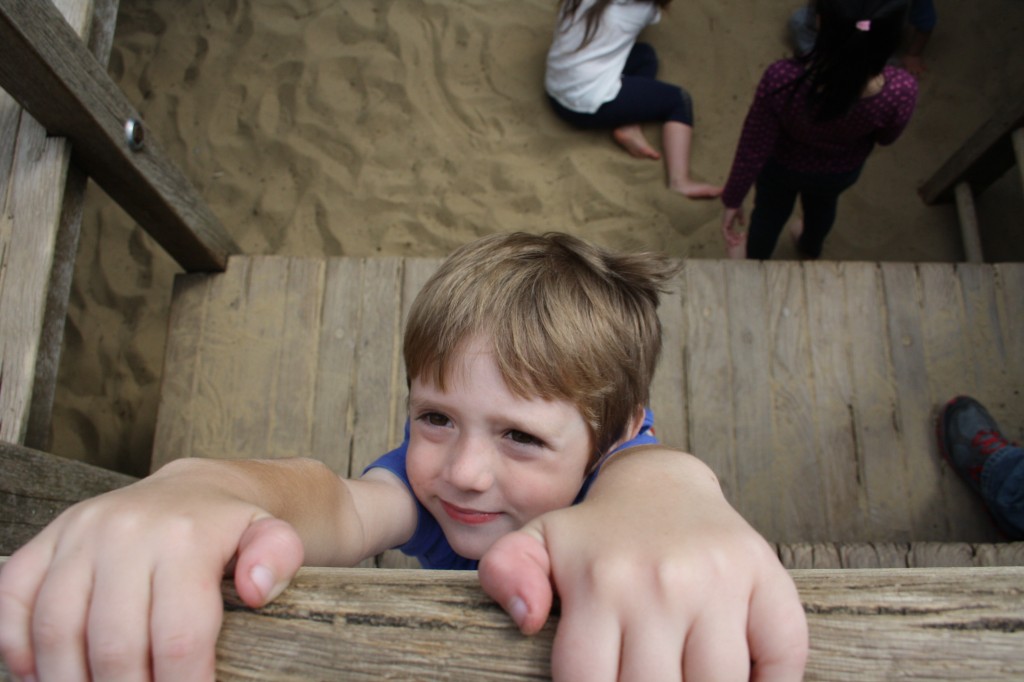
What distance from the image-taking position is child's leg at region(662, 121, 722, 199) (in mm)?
3531

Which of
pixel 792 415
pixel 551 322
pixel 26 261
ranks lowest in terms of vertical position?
pixel 792 415

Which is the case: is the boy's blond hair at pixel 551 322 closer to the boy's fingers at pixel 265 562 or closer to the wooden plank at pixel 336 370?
the boy's fingers at pixel 265 562

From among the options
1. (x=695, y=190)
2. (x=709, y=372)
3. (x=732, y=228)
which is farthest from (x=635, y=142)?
(x=709, y=372)

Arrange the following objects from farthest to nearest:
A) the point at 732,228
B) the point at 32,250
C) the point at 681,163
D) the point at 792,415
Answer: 1. the point at 681,163
2. the point at 732,228
3. the point at 792,415
4. the point at 32,250

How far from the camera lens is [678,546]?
23.8 inches

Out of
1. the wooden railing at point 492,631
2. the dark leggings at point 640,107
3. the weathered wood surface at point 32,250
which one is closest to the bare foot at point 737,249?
→ the dark leggings at point 640,107

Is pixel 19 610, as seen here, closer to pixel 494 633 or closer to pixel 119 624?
pixel 119 624

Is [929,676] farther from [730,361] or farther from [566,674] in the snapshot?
[730,361]

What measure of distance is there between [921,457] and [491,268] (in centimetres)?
164

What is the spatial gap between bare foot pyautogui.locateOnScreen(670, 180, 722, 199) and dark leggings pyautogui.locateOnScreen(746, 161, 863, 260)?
36cm

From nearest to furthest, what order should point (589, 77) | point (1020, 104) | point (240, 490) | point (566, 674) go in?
1. point (566, 674)
2. point (240, 490)
3. point (1020, 104)
4. point (589, 77)

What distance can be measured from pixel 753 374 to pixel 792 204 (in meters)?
1.13

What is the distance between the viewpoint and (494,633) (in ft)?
1.92

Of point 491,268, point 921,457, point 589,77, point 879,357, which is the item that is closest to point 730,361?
point 879,357
